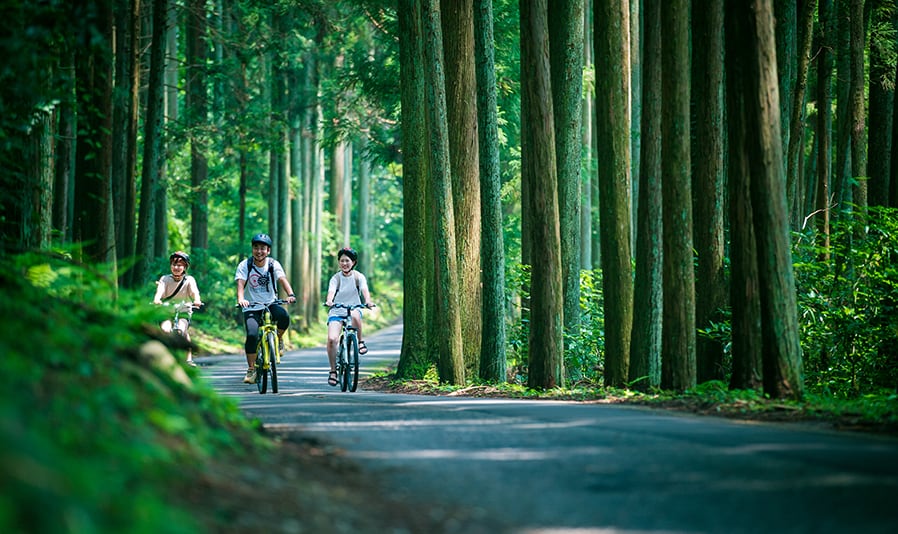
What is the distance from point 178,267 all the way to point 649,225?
728 cm

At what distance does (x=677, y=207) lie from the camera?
14.0 metres

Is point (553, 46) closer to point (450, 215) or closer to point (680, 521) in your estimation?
point (450, 215)

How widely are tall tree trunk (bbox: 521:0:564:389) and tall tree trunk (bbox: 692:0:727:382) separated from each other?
86.2 inches

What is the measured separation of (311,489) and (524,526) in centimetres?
130

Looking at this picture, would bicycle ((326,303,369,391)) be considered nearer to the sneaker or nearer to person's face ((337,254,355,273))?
person's face ((337,254,355,273))

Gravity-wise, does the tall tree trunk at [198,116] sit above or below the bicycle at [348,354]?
above

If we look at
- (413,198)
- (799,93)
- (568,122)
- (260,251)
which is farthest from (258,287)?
(799,93)

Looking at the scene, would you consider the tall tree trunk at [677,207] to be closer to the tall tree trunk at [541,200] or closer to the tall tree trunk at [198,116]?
the tall tree trunk at [541,200]

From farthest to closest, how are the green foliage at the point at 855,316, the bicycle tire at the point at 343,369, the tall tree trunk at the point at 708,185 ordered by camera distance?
the bicycle tire at the point at 343,369 < the green foliage at the point at 855,316 < the tall tree trunk at the point at 708,185

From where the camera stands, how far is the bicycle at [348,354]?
665 inches

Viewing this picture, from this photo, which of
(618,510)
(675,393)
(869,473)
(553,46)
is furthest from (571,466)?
(553,46)

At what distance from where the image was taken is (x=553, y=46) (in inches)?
797

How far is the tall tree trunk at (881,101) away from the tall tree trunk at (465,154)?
8.10 metres

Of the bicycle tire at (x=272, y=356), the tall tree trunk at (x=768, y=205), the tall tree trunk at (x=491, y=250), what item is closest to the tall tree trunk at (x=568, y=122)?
the tall tree trunk at (x=491, y=250)
